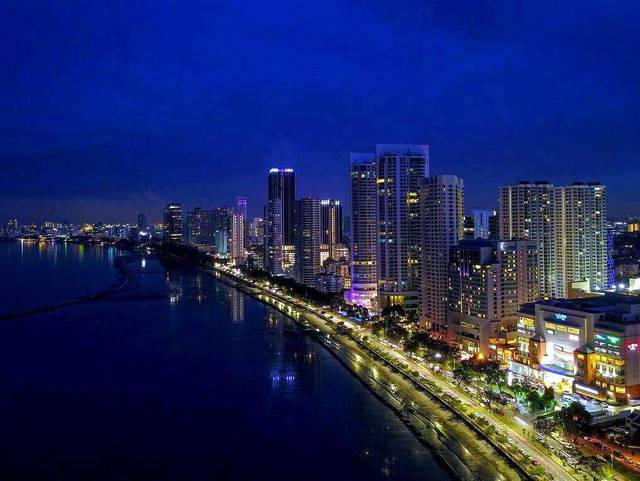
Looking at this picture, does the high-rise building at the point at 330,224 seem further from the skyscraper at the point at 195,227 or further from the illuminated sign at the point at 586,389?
the skyscraper at the point at 195,227

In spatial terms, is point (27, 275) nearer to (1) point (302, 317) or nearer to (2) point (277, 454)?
(1) point (302, 317)

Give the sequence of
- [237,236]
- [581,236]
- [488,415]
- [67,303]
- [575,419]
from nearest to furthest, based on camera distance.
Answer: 1. [575,419]
2. [488,415]
3. [581,236]
4. [67,303]
5. [237,236]

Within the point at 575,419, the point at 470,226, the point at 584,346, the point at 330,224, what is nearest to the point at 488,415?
the point at 575,419

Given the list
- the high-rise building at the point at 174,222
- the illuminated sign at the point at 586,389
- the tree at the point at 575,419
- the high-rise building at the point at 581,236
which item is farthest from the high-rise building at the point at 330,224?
the high-rise building at the point at 174,222

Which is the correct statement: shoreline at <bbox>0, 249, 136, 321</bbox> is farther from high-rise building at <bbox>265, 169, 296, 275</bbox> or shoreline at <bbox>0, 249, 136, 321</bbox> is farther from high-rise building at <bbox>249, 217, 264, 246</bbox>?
high-rise building at <bbox>249, 217, 264, 246</bbox>

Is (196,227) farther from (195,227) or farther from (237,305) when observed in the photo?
(237,305)

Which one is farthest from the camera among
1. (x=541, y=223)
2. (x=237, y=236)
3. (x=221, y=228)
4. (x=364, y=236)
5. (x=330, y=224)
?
(x=221, y=228)

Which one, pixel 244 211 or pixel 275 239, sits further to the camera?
pixel 244 211

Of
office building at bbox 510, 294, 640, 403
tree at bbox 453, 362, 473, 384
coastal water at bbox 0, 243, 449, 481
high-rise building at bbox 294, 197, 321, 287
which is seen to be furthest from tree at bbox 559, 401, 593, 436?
high-rise building at bbox 294, 197, 321, 287
